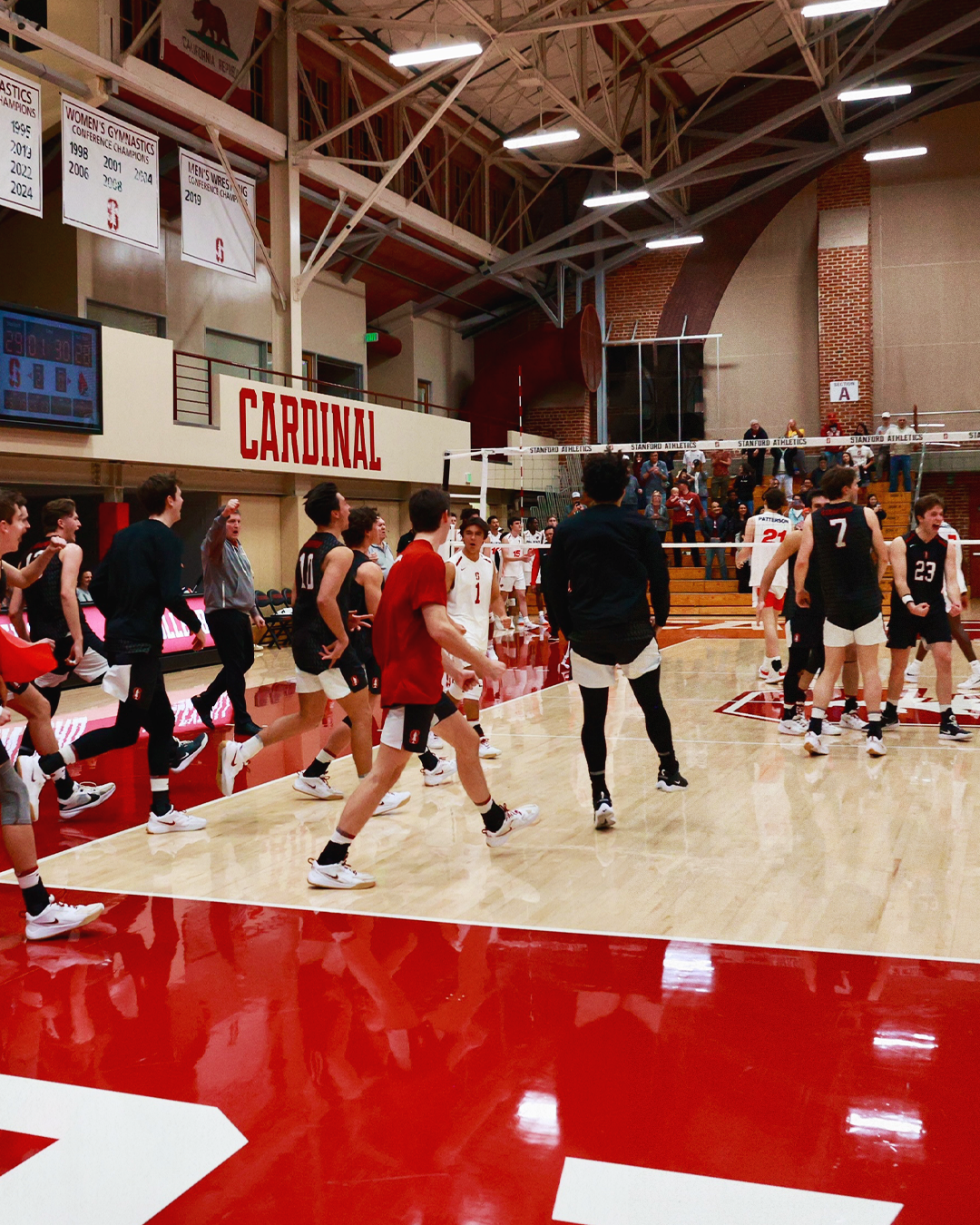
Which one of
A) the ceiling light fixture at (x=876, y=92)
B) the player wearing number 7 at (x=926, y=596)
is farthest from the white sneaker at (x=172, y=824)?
the ceiling light fixture at (x=876, y=92)

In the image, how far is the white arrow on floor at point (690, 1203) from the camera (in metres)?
2.31

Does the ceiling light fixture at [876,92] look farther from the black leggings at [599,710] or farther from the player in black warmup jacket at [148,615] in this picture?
the player in black warmup jacket at [148,615]

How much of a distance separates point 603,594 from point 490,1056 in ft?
9.21

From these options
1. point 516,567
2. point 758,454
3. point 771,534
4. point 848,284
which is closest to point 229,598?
point 771,534

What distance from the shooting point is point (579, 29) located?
754 inches

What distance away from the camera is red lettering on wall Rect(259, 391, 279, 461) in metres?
17.6

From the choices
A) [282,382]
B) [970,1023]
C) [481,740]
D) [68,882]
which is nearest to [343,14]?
[282,382]

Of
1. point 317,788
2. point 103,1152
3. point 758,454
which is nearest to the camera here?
point 103,1152

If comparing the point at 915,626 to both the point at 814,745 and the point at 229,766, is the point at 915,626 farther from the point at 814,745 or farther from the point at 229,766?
the point at 229,766

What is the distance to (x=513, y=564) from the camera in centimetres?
1858

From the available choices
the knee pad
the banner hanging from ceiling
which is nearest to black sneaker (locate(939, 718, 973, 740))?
the knee pad

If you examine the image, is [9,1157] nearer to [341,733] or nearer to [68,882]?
[68,882]

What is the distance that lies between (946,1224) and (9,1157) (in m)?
2.11

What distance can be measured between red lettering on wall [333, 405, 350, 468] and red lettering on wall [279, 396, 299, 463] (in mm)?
1141
